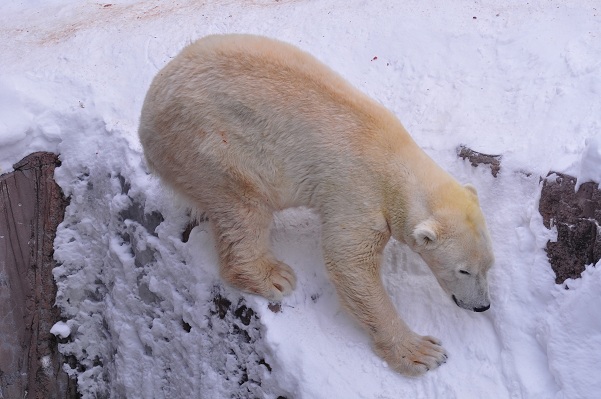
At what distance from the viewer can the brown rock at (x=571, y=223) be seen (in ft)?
12.6

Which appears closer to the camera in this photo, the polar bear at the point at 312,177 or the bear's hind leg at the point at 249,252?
the polar bear at the point at 312,177

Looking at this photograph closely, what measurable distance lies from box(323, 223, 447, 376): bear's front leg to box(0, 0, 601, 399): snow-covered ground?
0.10 meters

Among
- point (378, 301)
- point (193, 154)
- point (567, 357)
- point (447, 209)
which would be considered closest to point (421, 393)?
point (378, 301)

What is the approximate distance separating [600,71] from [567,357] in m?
2.02

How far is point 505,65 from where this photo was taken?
4977 mm

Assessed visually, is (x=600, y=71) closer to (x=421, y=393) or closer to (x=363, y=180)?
(x=363, y=180)

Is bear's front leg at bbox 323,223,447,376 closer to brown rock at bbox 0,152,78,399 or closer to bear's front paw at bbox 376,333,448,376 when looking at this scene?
bear's front paw at bbox 376,333,448,376

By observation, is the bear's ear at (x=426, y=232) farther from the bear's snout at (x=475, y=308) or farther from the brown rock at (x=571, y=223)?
the brown rock at (x=571, y=223)

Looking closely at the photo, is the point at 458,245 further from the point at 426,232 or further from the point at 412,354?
the point at 412,354

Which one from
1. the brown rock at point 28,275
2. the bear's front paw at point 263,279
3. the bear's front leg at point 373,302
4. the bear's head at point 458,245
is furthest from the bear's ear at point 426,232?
the brown rock at point 28,275

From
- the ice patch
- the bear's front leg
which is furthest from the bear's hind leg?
the ice patch

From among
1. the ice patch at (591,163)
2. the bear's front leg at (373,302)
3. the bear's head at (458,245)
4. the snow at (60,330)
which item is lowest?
the snow at (60,330)

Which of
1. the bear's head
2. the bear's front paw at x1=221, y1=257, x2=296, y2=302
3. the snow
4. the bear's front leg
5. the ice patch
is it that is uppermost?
the ice patch

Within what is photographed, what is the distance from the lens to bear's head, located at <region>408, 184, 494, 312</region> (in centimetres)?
377
